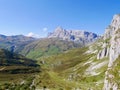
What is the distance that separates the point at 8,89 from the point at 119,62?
3952 inches

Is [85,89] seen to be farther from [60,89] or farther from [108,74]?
[108,74]

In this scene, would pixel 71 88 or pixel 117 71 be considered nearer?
pixel 117 71

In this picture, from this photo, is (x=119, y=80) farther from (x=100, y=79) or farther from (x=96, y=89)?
(x=100, y=79)

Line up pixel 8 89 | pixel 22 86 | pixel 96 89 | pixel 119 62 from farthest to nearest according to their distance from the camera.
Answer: pixel 22 86 → pixel 8 89 → pixel 96 89 → pixel 119 62

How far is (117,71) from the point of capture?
130 m

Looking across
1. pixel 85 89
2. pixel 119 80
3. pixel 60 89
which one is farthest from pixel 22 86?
pixel 119 80

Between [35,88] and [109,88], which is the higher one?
[109,88]

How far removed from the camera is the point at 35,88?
194250mm

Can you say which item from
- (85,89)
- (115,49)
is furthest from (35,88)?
(115,49)

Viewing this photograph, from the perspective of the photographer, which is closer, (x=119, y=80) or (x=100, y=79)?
(x=119, y=80)

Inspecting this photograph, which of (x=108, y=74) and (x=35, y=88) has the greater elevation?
(x=108, y=74)

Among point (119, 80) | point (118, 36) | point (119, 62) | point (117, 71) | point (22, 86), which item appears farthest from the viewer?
point (22, 86)

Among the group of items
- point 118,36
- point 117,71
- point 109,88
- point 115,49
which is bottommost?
point 109,88

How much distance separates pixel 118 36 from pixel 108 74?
52.4 m
